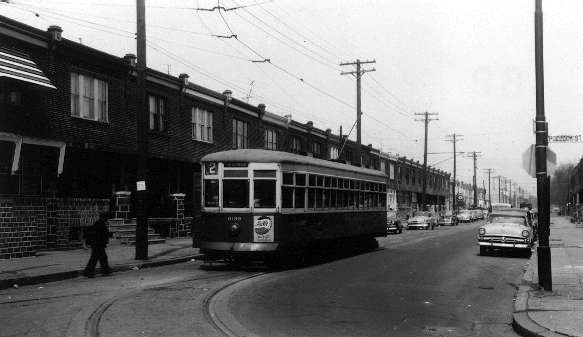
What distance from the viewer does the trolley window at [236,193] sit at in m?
16.0

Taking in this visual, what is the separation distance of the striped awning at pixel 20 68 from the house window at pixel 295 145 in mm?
24011

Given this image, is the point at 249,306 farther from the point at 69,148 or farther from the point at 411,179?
the point at 411,179

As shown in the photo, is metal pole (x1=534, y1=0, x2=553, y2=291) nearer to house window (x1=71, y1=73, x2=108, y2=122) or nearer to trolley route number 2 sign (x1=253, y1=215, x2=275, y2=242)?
trolley route number 2 sign (x1=253, y1=215, x2=275, y2=242)

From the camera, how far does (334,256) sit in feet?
66.8

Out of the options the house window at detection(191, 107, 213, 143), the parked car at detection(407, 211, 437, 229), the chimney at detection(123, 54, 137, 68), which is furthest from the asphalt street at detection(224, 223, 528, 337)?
the parked car at detection(407, 211, 437, 229)

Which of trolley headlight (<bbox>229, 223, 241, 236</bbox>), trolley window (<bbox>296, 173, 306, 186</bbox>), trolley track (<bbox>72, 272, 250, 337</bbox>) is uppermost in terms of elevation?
trolley window (<bbox>296, 173, 306, 186</bbox>)

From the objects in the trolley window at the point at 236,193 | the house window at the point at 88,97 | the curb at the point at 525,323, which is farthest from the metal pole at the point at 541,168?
the house window at the point at 88,97

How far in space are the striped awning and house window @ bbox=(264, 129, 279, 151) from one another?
19502 mm

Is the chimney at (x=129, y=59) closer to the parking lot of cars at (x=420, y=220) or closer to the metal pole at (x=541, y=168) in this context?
the metal pole at (x=541, y=168)

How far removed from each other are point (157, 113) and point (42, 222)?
9808 mm

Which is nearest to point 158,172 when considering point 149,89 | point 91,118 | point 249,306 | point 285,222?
point 149,89

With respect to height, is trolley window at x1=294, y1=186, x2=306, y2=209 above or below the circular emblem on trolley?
above

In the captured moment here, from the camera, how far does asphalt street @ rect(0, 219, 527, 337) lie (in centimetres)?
841

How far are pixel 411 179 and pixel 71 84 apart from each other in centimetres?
6293
